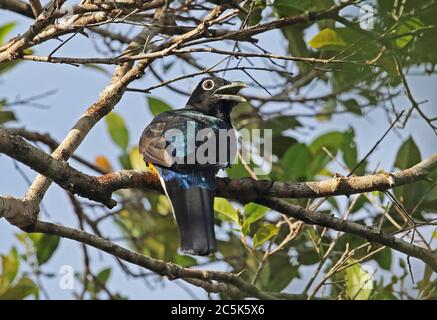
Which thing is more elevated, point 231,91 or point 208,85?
point 208,85

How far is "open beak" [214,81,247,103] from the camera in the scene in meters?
6.04

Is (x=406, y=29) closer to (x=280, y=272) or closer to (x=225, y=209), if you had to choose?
(x=225, y=209)

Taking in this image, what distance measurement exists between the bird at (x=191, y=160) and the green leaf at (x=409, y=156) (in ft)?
3.78

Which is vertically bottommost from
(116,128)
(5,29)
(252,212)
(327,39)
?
(252,212)

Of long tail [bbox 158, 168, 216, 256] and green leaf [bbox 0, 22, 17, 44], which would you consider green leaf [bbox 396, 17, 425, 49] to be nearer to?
long tail [bbox 158, 168, 216, 256]

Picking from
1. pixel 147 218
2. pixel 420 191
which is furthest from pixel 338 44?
pixel 147 218

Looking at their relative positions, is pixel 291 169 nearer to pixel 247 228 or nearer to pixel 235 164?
pixel 235 164

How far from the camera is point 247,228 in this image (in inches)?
221

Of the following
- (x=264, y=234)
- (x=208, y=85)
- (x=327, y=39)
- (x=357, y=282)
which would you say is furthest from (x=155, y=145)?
(x=357, y=282)

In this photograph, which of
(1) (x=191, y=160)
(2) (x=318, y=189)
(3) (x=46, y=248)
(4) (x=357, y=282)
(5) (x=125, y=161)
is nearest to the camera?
(2) (x=318, y=189)

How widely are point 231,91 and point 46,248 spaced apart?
5.70ft

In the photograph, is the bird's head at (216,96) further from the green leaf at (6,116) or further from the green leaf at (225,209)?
the green leaf at (6,116)

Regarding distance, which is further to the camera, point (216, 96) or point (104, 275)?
point (104, 275)

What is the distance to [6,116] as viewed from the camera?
6.52 meters
